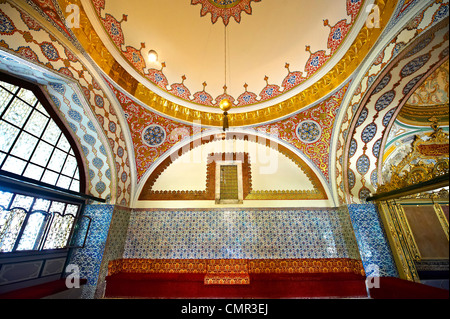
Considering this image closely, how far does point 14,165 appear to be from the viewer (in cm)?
322

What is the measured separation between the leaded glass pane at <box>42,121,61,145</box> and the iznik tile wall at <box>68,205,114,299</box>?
1798 mm

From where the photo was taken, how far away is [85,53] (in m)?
3.15

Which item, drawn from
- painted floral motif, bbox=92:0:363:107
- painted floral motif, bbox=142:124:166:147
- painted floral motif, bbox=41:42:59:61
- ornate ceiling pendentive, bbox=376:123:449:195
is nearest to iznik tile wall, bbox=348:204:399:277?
ornate ceiling pendentive, bbox=376:123:449:195

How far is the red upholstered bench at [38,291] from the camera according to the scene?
2.78 metres

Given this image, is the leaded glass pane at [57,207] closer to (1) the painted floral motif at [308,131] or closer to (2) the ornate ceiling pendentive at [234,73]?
(2) the ornate ceiling pendentive at [234,73]

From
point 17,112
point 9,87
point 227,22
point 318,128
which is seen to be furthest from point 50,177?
point 318,128

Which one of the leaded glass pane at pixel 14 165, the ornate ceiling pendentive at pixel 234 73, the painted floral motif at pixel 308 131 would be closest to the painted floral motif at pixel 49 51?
the ornate ceiling pendentive at pixel 234 73

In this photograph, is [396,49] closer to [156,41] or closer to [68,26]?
[156,41]

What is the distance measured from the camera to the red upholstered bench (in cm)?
278

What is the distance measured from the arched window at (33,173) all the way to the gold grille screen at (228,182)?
3591 millimetres

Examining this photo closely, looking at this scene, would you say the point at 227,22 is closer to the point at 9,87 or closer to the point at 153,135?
the point at 153,135

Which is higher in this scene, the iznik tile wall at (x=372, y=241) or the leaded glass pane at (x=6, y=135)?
the leaded glass pane at (x=6, y=135)

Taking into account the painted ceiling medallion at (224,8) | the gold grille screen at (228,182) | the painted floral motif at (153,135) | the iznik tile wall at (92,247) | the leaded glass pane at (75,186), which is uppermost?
the painted ceiling medallion at (224,8)
